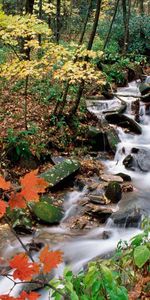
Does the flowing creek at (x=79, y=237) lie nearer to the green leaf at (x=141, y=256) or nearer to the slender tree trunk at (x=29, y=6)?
the green leaf at (x=141, y=256)

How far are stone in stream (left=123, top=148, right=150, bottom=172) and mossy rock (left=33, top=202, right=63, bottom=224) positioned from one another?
364 cm

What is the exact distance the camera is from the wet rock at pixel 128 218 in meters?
8.12

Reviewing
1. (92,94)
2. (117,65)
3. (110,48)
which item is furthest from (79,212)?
(110,48)

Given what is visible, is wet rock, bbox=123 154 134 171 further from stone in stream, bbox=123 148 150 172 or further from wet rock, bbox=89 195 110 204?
wet rock, bbox=89 195 110 204

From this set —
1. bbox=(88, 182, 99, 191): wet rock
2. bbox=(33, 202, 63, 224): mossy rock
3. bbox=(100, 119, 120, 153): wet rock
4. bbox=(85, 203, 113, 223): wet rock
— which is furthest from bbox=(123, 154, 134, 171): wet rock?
bbox=(33, 202, 63, 224): mossy rock

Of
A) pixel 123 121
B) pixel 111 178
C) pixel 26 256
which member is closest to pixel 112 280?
pixel 26 256

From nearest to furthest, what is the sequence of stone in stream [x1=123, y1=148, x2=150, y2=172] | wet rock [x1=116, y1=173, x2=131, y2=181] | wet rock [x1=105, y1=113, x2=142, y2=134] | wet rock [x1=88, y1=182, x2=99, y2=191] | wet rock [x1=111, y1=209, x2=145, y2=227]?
wet rock [x1=111, y1=209, x2=145, y2=227] < wet rock [x1=88, y1=182, x2=99, y2=191] < wet rock [x1=116, y1=173, x2=131, y2=181] < stone in stream [x1=123, y1=148, x2=150, y2=172] < wet rock [x1=105, y1=113, x2=142, y2=134]

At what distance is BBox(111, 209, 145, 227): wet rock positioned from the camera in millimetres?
8125

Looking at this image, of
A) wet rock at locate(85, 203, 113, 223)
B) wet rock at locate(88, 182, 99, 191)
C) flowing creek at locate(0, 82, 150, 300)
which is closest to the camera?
flowing creek at locate(0, 82, 150, 300)

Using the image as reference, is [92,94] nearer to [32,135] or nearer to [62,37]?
[32,135]

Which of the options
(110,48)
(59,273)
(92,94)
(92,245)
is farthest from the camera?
(110,48)

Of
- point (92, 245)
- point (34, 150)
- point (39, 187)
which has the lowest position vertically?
A: point (92, 245)

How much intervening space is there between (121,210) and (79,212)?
1.06 meters

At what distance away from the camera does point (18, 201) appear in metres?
2.34
